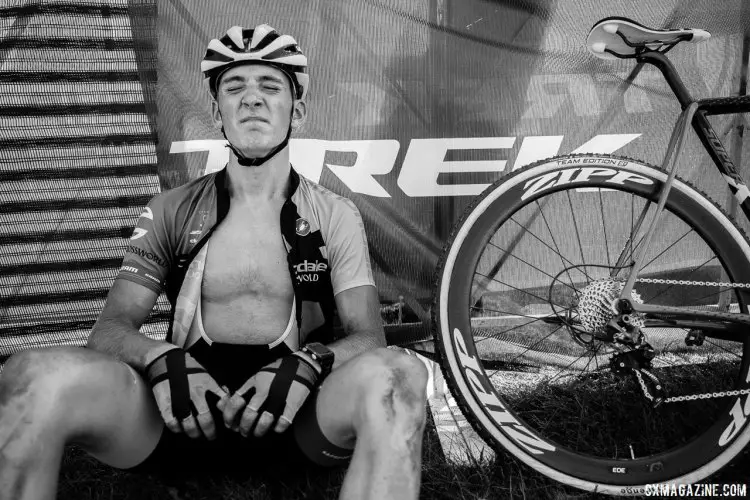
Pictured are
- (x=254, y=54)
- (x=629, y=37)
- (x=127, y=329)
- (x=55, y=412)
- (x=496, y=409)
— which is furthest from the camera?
(x=629, y=37)

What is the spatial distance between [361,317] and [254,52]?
0.93 m

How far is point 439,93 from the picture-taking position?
108 inches

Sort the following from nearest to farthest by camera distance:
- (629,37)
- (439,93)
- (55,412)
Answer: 1. (55,412)
2. (629,37)
3. (439,93)

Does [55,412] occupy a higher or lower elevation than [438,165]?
lower

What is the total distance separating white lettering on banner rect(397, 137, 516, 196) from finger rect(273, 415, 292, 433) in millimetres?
1375

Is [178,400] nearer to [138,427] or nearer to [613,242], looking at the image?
[138,427]

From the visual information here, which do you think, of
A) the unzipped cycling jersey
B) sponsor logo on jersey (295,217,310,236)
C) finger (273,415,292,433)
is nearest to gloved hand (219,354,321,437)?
finger (273,415,292,433)

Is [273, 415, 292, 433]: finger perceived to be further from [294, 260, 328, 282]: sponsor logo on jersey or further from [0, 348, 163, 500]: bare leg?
[294, 260, 328, 282]: sponsor logo on jersey

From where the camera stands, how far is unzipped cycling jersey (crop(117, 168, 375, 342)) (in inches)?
82.6

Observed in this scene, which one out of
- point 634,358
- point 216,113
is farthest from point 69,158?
point 634,358

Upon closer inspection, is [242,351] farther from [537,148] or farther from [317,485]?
[537,148]

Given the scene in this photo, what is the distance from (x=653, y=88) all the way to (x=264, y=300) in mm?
1896

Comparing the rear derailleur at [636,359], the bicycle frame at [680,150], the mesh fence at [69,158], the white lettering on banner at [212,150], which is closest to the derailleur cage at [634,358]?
the rear derailleur at [636,359]

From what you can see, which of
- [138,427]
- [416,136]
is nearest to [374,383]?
[138,427]
